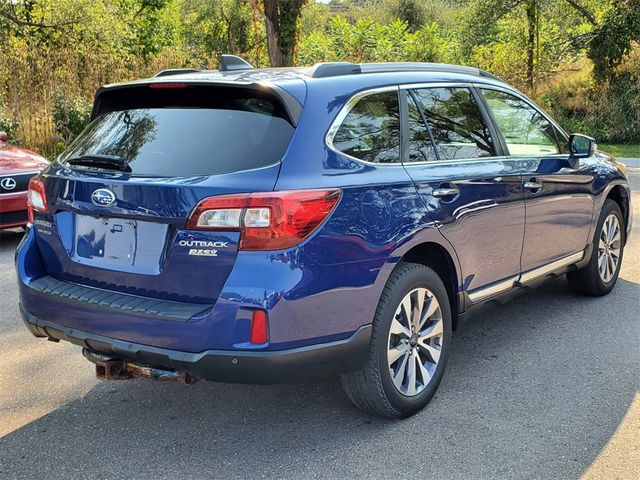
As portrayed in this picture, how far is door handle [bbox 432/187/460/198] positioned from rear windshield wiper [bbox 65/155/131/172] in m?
1.56

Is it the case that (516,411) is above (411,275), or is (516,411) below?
below

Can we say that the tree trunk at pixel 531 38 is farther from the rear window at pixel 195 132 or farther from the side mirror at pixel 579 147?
the rear window at pixel 195 132

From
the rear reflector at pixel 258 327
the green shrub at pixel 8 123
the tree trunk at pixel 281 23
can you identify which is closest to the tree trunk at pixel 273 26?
the tree trunk at pixel 281 23

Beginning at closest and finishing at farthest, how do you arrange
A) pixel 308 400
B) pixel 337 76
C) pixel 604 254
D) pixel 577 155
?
pixel 337 76, pixel 308 400, pixel 577 155, pixel 604 254

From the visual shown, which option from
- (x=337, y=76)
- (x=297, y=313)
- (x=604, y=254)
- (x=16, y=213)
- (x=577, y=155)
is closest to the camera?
(x=297, y=313)

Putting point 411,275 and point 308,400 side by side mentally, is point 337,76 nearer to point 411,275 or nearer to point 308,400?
point 411,275

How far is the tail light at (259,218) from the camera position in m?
2.89

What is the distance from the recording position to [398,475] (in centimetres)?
305

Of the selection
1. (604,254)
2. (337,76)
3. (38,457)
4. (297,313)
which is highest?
(337,76)

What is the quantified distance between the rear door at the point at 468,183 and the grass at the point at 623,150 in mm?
12384

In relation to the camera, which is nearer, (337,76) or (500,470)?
(500,470)

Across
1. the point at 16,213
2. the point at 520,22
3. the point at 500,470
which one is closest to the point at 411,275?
the point at 500,470

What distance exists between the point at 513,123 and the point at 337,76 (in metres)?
1.66

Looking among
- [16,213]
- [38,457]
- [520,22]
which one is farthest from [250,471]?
[520,22]
